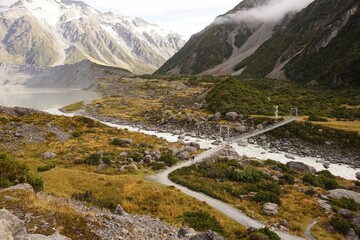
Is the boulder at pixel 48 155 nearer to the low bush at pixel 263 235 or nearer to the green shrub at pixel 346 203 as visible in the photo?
the low bush at pixel 263 235

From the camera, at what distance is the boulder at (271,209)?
2850 cm

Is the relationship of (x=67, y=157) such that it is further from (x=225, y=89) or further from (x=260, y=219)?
(x=225, y=89)

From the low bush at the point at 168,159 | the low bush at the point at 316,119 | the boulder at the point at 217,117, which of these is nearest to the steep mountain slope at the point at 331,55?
the low bush at the point at 316,119

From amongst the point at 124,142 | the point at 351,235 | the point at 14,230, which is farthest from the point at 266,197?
the point at 124,142

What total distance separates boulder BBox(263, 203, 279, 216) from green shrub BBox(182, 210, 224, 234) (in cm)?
636

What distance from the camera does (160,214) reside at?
25.5 meters

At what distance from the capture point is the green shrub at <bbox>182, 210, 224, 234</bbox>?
2358 centimetres

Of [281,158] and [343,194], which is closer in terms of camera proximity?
[343,194]

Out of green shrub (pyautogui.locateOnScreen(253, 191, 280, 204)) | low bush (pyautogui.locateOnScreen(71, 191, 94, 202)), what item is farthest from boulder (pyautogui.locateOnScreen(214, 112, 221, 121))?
low bush (pyautogui.locateOnScreen(71, 191, 94, 202))

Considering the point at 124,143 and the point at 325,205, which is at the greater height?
the point at 124,143

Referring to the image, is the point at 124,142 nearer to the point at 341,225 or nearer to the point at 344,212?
the point at 344,212

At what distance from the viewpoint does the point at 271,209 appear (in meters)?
28.9

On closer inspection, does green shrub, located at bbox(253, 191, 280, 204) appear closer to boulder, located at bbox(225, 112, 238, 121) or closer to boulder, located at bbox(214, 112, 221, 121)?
boulder, located at bbox(225, 112, 238, 121)

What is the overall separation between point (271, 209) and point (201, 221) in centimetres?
823
